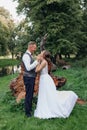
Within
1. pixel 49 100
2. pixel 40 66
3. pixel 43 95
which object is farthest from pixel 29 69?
pixel 49 100

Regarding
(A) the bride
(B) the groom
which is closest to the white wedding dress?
(A) the bride

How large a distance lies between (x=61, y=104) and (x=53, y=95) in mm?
392

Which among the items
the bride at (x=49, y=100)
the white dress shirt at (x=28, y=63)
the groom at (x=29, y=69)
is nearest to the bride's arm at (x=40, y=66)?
the bride at (x=49, y=100)

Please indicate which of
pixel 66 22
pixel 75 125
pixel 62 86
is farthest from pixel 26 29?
pixel 75 125

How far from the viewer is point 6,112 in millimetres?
10656

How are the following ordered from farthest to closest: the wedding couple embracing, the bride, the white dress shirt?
the bride → the wedding couple embracing → the white dress shirt

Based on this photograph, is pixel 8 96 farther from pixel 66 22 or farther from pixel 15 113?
pixel 66 22

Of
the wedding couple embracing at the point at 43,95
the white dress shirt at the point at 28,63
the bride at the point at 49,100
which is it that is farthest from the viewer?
the bride at the point at 49,100

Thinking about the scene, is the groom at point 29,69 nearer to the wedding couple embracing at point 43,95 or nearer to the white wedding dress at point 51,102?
the wedding couple embracing at point 43,95

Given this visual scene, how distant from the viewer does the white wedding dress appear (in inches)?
372

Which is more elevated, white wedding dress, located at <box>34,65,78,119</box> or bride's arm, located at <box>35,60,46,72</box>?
bride's arm, located at <box>35,60,46,72</box>

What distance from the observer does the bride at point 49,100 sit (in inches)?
372

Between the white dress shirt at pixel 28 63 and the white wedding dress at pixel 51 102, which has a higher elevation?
the white dress shirt at pixel 28 63

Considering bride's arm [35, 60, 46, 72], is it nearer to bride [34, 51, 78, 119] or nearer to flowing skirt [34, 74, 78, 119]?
bride [34, 51, 78, 119]
